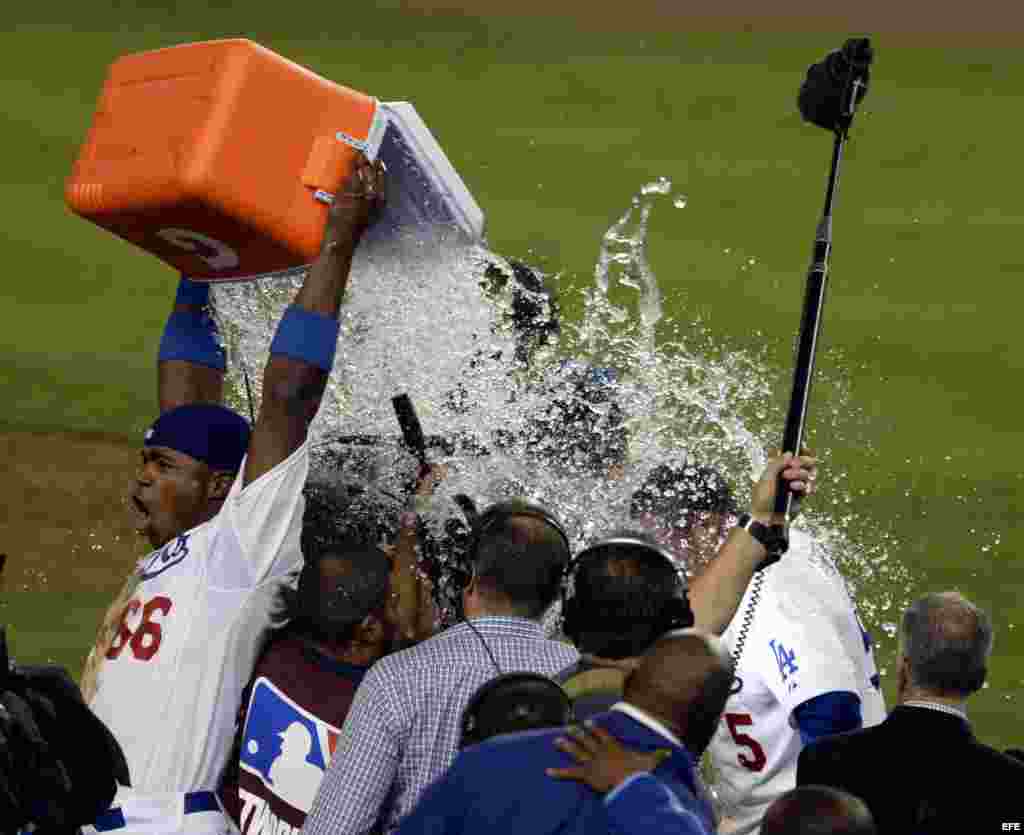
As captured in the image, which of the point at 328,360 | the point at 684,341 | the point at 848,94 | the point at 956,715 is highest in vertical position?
the point at 684,341

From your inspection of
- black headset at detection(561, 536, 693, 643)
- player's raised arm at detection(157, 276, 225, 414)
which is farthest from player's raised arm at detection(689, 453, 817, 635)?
player's raised arm at detection(157, 276, 225, 414)

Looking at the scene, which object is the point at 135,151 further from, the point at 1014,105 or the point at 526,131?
the point at 1014,105

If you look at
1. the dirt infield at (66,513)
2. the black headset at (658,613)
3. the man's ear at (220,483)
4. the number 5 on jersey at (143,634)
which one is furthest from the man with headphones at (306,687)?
the dirt infield at (66,513)

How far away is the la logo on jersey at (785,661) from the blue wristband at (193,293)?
1569 mm

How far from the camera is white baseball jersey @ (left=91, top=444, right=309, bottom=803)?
322 cm

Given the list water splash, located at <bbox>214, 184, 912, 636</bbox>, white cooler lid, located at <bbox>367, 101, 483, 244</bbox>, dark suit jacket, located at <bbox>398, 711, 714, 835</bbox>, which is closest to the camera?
dark suit jacket, located at <bbox>398, 711, 714, 835</bbox>

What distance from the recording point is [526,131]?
13.6m

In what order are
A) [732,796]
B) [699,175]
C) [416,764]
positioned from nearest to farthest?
[416,764] → [732,796] → [699,175]

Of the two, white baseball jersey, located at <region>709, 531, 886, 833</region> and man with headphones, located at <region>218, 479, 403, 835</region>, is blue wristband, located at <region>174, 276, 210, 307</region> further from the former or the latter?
white baseball jersey, located at <region>709, 531, 886, 833</region>

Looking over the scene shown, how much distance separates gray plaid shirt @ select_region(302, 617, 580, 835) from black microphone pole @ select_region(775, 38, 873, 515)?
2.28 ft

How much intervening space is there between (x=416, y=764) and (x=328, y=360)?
2.77 feet

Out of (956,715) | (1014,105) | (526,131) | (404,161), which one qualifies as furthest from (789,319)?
(956,715)

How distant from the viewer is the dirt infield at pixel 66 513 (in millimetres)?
8016

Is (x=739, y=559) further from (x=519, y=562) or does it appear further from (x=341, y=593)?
(x=341, y=593)
